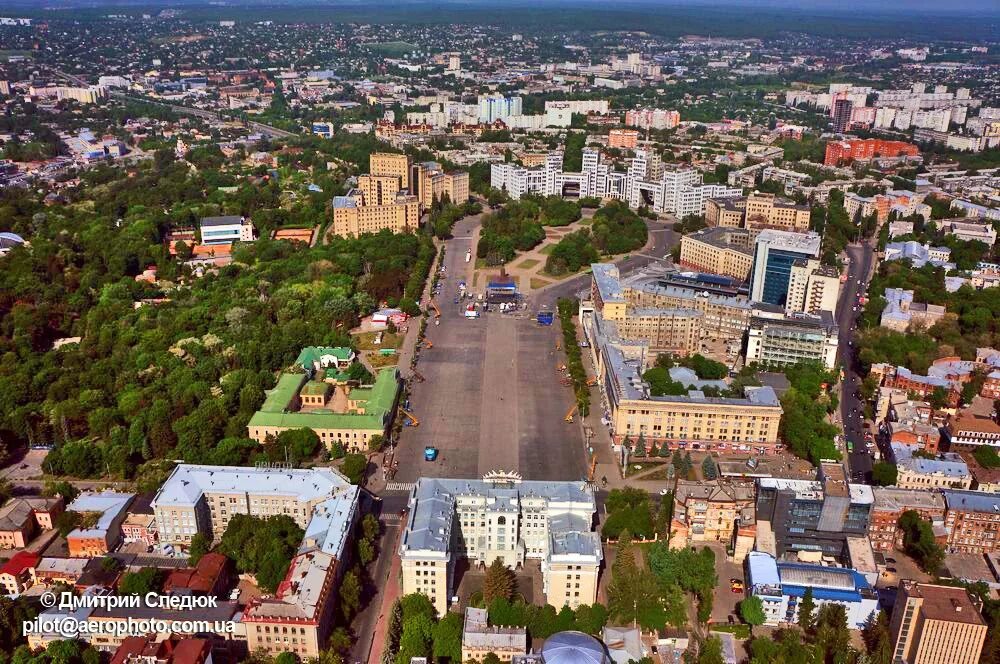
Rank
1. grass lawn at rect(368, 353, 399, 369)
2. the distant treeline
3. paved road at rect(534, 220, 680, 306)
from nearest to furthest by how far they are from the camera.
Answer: grass lawn at rect(368, 353, 399, 369) < paved road at rect(534, 220, 680, 306) < the distant treeline

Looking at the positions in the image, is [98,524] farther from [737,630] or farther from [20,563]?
[737,630]

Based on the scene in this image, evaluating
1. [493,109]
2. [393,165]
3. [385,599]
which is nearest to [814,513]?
[385,599]

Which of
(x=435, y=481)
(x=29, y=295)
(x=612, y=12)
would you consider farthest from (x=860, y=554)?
(x=612, y=12)

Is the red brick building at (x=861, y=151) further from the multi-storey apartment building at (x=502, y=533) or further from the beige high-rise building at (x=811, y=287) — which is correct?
the multi-storey apartment building at (x=502, y=533)

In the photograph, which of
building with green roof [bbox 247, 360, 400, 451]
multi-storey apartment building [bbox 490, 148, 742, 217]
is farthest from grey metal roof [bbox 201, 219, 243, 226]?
building with green roof [bbox 247, 360, 400, 451]

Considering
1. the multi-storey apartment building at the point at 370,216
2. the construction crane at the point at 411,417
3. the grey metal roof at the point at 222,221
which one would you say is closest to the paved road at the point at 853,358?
the construction crane at the point at 411,417

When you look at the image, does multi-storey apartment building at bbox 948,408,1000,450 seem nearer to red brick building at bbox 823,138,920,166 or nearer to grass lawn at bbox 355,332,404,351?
grass lawn at bbox 355,332,404,351
